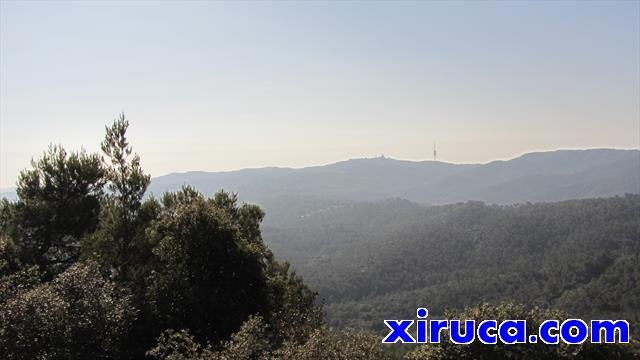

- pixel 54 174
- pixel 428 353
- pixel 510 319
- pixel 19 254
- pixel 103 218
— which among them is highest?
pixel 54 174

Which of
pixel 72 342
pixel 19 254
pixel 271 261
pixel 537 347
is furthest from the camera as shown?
pixel 271 261

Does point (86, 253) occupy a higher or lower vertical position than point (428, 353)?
higher

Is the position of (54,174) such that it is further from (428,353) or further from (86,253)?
(428,353)

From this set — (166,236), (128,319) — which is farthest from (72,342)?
(166,236)

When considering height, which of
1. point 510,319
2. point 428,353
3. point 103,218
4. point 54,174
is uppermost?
point 54,174

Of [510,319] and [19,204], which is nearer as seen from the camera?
[510,319]

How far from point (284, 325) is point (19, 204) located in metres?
16.5

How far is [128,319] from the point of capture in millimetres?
16812

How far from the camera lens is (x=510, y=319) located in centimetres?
1738

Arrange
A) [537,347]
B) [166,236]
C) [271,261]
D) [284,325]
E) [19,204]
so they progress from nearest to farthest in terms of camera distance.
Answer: [537,347]
[284,325]
[166,236]
[19,204]
[271,261]

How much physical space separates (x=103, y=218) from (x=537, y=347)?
1972 centimetres

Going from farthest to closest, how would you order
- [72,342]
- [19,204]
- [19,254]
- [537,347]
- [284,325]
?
[19,204]
[19,254]
[284,325]
[537,347]
[72,342]

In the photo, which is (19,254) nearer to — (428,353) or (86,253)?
(86,253)

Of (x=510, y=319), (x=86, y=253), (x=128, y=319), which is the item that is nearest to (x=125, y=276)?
(x=86, y=253)
